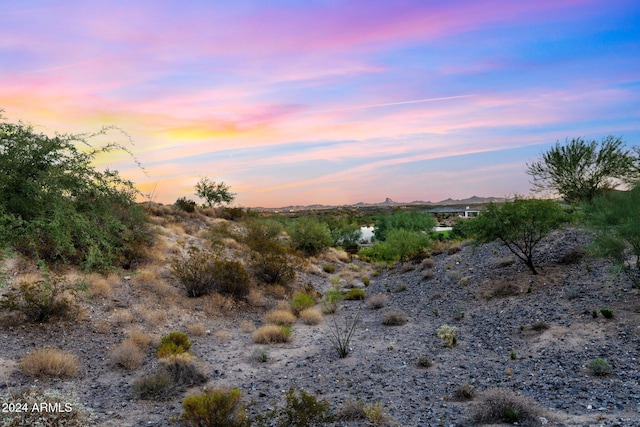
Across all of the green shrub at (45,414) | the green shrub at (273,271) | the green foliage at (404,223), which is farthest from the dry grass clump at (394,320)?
the green foliage at (404,223)

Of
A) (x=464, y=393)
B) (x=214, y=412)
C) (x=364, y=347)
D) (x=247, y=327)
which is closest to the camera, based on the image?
(x=214, y=412)

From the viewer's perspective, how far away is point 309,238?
37.5 m

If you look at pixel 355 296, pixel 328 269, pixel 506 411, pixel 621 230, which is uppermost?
pixel 621 230

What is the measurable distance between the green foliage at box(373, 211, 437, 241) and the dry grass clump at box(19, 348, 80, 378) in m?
41.1

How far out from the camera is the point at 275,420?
Result: 8117 millimetres

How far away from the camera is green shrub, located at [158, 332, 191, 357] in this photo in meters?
11.9

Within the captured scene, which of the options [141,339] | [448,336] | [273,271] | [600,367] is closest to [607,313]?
[600,367]

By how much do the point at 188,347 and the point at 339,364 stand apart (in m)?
4.62

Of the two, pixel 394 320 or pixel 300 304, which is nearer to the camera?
pixel 394 320

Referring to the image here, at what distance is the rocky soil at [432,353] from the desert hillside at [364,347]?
5 centimetres

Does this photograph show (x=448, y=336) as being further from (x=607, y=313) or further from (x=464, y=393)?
(x=607, y=313)

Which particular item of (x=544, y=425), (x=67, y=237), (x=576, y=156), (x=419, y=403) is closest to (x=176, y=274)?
(x=67, y=237)

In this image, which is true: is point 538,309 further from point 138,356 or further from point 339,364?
point 138,356

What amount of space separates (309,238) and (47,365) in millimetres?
27779
